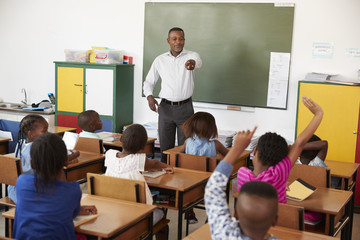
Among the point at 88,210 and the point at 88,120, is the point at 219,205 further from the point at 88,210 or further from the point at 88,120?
the point at 88,120

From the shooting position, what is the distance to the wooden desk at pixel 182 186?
10.1 ft

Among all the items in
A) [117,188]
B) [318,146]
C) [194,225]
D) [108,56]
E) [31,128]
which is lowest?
[194,225]

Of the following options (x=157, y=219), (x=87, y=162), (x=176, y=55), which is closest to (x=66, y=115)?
(x=176, y=55)

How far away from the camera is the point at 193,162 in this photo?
3729 millimetres

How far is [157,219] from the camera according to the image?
3100 millimetres

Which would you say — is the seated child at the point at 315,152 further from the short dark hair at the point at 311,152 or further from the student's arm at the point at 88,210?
the student's arm at the point at 88,210

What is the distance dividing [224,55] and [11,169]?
3267 mm

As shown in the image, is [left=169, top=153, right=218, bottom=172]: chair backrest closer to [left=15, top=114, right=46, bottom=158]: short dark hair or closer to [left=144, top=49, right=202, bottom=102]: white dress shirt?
[left=15, top=114, right=46, bottom=158]: short dark hair

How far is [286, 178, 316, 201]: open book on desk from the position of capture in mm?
2972

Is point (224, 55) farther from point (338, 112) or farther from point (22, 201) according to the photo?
point (22, 201)

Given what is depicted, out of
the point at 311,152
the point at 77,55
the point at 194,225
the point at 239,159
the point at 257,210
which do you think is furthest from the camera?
the point at 77,55

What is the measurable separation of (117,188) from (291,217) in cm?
104

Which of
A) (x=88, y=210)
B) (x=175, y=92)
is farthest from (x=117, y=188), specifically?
(x=175, y=92)

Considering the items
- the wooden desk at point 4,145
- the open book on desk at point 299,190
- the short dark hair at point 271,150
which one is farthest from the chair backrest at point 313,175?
the wooden desk at point 4,145
